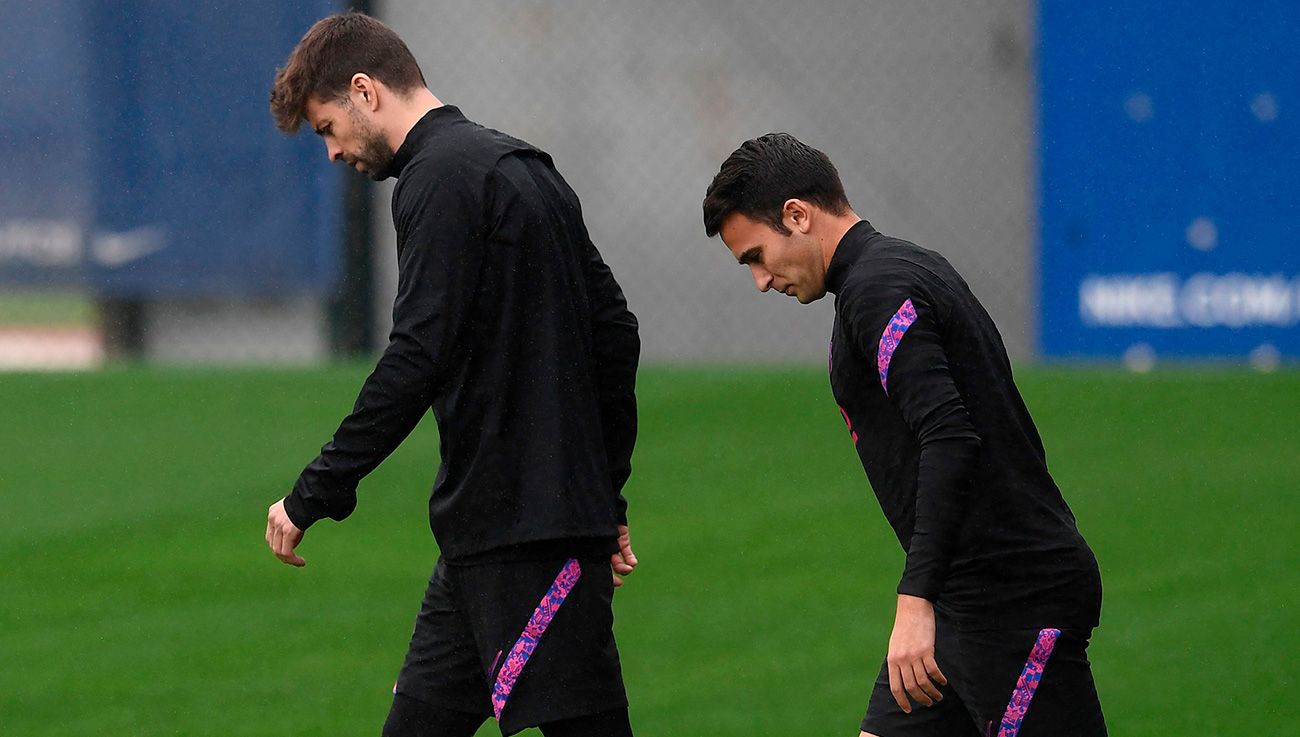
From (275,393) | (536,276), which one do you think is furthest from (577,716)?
(275,393)

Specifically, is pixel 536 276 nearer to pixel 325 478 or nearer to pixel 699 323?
pixel 325 478

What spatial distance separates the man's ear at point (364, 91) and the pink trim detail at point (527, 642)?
950mm

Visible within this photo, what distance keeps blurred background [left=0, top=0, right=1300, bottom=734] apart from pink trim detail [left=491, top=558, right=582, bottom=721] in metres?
3.49

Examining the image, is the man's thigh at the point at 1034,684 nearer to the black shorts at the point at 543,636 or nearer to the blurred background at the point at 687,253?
the black shorts at the point at 543,636

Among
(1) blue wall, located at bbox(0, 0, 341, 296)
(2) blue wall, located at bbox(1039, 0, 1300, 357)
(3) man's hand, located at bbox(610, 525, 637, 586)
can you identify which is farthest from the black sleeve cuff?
(2) blue wall, located at bbox(1039, 0, 1300, 357)

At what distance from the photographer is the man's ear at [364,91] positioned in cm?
335

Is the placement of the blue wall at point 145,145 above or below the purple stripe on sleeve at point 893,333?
above

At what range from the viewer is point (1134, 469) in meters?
7.90

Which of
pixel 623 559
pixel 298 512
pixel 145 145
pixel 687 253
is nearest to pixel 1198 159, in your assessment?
pixel 687 253

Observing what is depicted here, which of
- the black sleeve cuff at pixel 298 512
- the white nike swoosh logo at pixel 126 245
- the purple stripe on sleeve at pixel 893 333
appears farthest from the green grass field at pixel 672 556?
the purple stripe on sleeve at pixel 893 333

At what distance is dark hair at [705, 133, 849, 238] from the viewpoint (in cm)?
325

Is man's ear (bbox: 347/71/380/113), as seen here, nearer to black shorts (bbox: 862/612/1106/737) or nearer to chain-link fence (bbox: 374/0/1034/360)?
black shorts (bbox: 862/612/1106/737)

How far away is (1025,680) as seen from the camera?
10.4 feet

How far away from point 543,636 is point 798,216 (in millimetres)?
890
